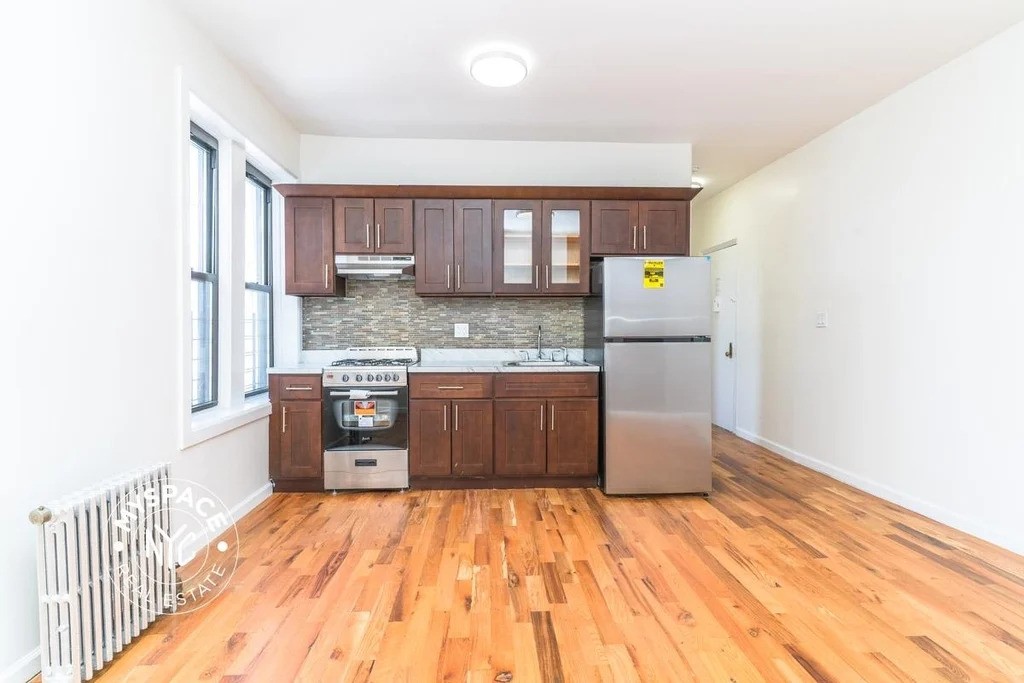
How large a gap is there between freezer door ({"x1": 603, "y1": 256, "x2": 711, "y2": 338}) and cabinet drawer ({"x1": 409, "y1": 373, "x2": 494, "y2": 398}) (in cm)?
95

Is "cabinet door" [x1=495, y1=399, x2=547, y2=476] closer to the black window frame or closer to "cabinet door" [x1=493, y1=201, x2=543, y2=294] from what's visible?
"cabinet door" [x1=493, y1=201, x2=543, y2=294]

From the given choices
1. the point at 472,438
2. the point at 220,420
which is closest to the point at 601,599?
the point at 472,438

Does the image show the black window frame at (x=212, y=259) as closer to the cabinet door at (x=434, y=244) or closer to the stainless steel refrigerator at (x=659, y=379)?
the cabinet door at (x=434, y=244)

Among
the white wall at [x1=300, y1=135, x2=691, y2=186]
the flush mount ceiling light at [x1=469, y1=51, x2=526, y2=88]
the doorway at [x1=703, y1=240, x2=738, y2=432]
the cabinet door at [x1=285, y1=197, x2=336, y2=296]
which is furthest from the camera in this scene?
the doorway at [x1=703, y1=240, x2=738, y2=432]

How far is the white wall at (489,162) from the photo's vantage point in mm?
4055

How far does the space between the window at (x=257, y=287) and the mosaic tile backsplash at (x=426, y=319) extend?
31cm

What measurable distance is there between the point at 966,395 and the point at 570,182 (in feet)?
9.85

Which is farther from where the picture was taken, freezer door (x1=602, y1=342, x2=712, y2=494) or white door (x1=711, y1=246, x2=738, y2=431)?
white door (x1=711, y1=246, x2=738, y2=431)

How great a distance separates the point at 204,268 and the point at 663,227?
3.18 metres

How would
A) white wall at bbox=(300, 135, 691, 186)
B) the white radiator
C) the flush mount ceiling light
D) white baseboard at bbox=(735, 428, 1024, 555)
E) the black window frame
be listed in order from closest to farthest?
the white radiator → white baseboard at bbox=(735, 428, 1024, 555) → the flush mount ceiling light → the black window frame → white wall at bbox=(300, 135, 691, 186)

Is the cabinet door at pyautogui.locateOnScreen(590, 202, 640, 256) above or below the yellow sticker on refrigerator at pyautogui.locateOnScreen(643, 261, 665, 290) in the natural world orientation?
above

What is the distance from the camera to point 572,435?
11.9ft

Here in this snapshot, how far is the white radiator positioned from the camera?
1.48m

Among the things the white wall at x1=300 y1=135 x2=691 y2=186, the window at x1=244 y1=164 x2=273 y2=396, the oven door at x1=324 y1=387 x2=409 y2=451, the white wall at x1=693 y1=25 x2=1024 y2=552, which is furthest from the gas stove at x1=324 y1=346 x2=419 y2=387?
the white wall at x1=693 y1=25 x2=1024 y2=552
